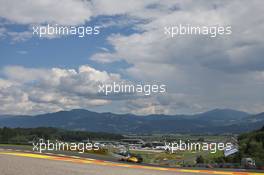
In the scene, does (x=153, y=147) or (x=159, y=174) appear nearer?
(x=159, y=174)

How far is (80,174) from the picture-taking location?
15586 mm

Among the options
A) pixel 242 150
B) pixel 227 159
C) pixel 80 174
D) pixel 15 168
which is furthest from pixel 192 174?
pixel 242 150

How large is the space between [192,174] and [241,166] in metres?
13.0

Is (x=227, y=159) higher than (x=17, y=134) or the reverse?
the reverse

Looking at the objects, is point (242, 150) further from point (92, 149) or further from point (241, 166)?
point (241, 166)

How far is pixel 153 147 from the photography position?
60.9 meters

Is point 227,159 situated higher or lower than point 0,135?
lower

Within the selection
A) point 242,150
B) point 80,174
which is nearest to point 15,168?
point 80,174

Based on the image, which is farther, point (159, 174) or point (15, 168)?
point (159, 174)

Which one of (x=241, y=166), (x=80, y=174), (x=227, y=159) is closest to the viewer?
(x=80, y=174)

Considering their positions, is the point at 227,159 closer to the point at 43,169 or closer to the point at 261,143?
the point at 261,143

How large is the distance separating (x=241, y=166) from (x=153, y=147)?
3041 centimetres

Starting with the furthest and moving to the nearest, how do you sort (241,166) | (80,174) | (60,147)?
1. (60,147)
2. (241,166)
3. (80,174)

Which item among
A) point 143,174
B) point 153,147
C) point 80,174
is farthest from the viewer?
point 153,147
